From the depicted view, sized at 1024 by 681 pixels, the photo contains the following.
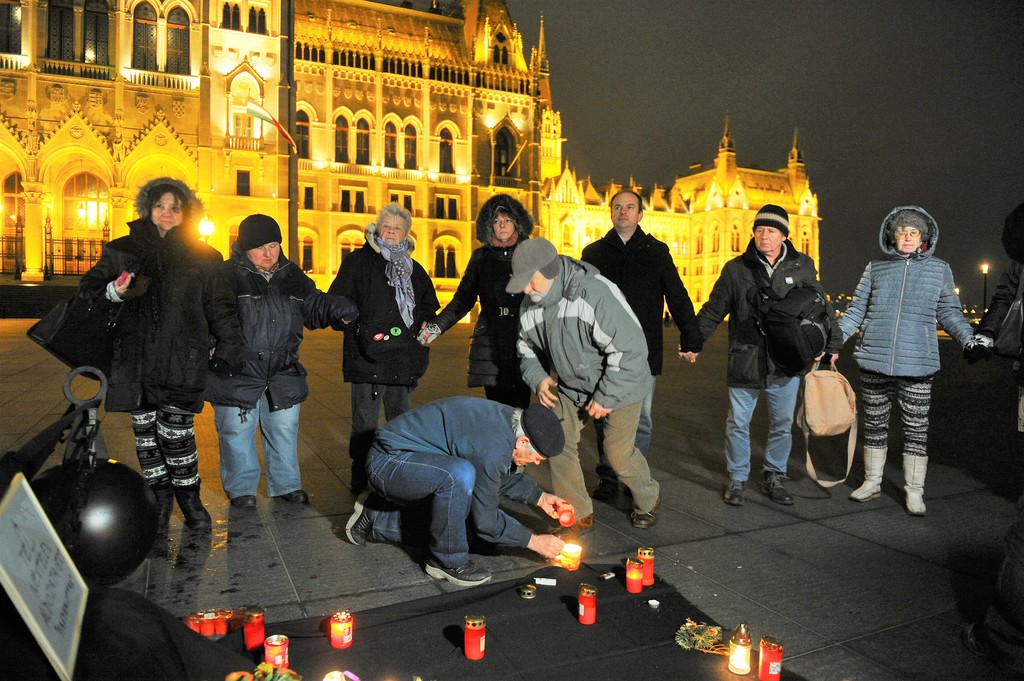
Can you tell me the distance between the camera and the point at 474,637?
2781 millimetres

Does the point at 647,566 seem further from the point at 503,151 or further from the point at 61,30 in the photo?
the point at 503,151

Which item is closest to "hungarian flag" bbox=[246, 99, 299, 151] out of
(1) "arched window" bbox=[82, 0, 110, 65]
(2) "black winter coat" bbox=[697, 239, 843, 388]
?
(1) "arched window" bbox=[82, 0, 110, 65]

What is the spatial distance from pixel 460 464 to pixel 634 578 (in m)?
0.99

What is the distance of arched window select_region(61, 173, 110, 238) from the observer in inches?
1179

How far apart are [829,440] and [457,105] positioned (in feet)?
128

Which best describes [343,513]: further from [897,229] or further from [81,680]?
[897,229]

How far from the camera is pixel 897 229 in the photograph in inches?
196

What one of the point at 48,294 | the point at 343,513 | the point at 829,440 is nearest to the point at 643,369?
the point at 343,513

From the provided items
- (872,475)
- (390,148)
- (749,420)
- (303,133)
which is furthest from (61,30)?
(872,475)

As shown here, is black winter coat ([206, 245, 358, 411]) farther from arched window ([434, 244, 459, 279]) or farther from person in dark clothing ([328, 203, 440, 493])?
arched window ([434, 244, 459, 279])

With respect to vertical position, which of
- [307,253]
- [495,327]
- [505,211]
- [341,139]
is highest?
[341,139]

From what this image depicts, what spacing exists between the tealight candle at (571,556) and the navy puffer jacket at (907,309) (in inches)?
108

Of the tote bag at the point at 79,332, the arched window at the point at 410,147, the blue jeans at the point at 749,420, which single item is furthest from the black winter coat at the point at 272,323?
the arched window at the point at 410,147

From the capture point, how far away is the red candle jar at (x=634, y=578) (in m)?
3.43
